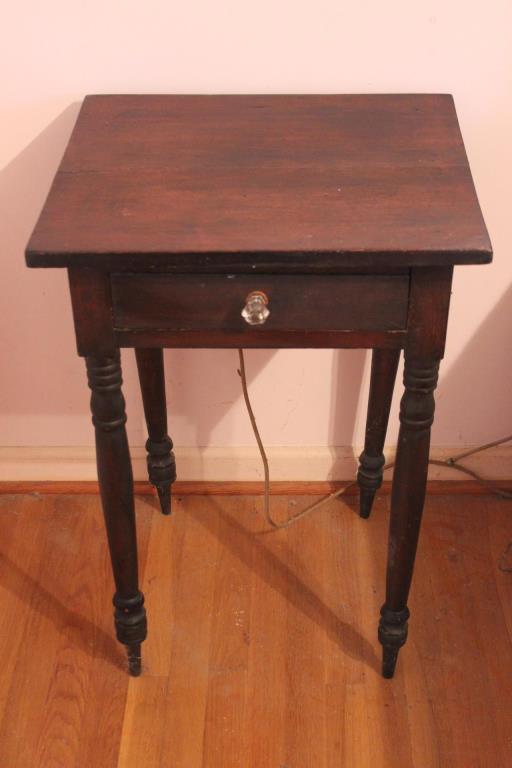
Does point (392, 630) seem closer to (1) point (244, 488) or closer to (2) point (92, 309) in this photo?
(1) point (244, 488)

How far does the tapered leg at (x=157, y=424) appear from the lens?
178 centimetres

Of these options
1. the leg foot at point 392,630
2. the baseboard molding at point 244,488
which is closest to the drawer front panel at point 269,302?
the leg foot at point 392,630

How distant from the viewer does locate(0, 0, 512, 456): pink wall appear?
62.1 inches

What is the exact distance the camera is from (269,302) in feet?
4.30

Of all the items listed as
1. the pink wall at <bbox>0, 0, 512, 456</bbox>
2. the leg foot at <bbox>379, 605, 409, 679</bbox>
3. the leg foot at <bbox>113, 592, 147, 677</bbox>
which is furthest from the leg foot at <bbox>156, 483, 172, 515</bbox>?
the leg foot at <bbox>379, 605, 409, 679</bbox>

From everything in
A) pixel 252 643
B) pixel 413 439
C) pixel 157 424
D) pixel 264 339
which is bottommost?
pixel 252 643

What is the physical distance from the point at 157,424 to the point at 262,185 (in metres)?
0.64

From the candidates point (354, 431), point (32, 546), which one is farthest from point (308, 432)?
point (32, 546)

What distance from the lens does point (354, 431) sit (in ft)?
6.61

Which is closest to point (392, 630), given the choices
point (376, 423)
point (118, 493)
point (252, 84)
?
point (376, 423)

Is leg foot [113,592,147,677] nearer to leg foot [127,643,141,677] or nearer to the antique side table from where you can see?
leg foot [127,643,141,677]

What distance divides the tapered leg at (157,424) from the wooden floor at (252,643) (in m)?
0.09

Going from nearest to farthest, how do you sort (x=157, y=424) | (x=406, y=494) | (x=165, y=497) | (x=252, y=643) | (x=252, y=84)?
(x=406, y=494) < (x=252, y=84) < (x=252, y=643) < (x=157, y=424) < (x=165, y=497)

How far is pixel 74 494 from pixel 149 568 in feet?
0.85
